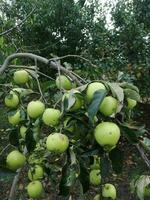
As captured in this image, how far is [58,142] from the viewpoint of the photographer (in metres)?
1.15

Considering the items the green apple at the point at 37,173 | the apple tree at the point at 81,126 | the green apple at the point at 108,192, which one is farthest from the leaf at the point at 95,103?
the green apple at the point at 37,173

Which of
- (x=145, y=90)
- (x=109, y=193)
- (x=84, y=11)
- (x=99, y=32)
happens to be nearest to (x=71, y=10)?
(x=84, y=11)

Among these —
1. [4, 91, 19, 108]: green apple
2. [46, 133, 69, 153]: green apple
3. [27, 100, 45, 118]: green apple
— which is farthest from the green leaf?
[4, 91, 19, 108]: green apple

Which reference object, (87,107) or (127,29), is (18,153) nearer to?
(87,107)

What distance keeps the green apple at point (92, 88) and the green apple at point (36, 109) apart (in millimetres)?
176

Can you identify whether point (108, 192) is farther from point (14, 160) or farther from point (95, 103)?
point (95, 103)

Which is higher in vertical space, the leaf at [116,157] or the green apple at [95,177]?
the leaf at [116,157]

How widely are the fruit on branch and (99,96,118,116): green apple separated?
0.06 metres

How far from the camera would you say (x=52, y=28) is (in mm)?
7586

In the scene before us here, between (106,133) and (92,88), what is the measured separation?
0.41ft

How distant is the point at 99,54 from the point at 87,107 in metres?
5.73

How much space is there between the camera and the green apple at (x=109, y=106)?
1.11 metres

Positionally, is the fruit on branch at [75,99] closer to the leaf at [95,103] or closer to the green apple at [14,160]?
the leaf at [95,103]

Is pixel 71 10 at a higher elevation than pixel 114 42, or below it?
higher
